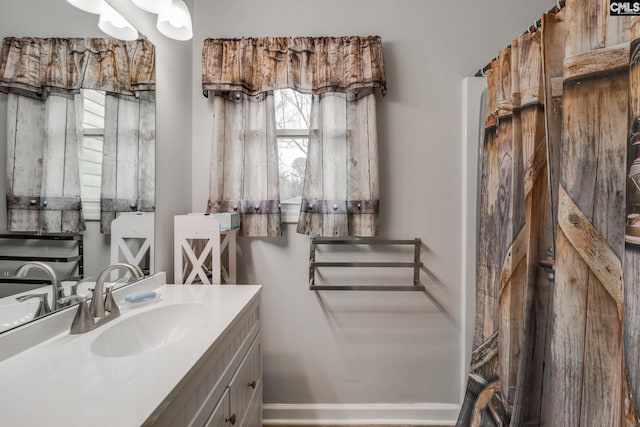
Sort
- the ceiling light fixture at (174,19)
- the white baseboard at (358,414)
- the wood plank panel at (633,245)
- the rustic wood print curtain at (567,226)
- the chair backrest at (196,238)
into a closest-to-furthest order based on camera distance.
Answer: the wood plank panel at (633,245), the rustic wood print curtain at (567,226), the ceiling light fixture at (174,19), the chair backrest at (196,238), the white baseboard at (358,414)

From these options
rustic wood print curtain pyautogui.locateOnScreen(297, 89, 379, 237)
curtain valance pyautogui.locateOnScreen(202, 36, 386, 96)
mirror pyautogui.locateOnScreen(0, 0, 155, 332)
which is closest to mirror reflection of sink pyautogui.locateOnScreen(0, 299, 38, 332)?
mirror pyautogui.locateOnScreen(0, 0, 155, 332)

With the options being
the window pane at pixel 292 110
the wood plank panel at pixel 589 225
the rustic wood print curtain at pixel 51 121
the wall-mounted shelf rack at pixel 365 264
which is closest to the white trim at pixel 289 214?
the wall-mounted shelf rack at pixel 365 264

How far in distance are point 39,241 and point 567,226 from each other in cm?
152

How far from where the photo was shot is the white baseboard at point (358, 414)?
1707 mm

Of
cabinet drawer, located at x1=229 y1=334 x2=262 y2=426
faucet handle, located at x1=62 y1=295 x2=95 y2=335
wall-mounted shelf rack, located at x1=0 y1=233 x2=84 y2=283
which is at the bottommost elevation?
cabinet drawer, located at x1=229 y1=334 x2=262 y2=426

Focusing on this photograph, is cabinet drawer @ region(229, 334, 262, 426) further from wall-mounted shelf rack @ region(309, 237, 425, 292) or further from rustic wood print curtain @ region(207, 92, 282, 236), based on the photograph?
rustic wood print curtain @ region(207, 92, 282, 236)

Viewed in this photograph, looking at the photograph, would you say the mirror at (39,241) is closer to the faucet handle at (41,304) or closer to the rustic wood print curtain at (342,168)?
the faucet handle at (41,304)

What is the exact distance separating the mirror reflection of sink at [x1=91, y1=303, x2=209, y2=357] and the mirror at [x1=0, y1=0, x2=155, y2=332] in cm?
20

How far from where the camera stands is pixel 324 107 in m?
1.63

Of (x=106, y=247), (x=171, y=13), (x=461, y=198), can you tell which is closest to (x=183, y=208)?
(x=106, y=247)

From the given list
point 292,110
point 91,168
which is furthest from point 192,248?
point 292,110

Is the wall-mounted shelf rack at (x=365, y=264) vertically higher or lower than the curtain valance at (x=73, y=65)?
lower

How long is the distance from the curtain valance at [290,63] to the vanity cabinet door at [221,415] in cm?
140

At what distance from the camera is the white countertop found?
54 cm
